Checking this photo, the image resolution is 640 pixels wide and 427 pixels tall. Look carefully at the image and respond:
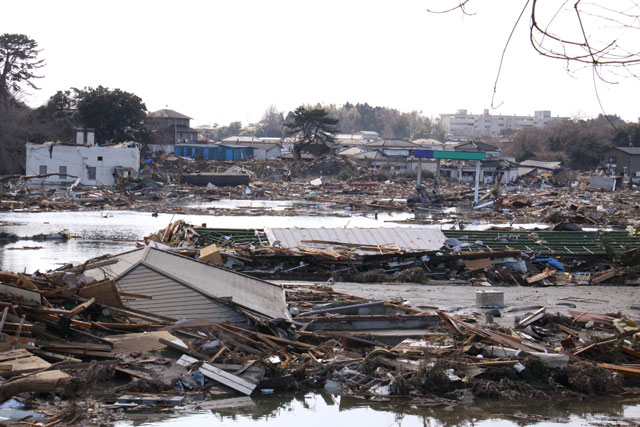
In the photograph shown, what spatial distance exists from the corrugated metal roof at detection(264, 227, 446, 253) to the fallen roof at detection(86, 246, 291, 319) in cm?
635

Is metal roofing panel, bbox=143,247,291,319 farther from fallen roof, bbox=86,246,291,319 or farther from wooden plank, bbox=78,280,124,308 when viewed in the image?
wooden plank, bbox=78,280,124,308

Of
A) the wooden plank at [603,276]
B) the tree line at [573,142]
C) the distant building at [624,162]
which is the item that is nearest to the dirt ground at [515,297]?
the wooden plank at [603,276]

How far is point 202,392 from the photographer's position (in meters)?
9.50

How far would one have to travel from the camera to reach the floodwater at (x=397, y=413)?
9.32m

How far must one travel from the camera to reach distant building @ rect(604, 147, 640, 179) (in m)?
72.4

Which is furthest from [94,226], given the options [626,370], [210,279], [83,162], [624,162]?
[624,162]

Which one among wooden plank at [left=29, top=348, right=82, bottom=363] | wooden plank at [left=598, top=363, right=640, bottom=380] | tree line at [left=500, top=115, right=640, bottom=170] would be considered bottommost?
wooden plank at [left=598, top=363, right=640, bottom=380]

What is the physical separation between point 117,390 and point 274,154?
234ft

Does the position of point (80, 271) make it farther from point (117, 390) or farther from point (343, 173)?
point (343, 173)

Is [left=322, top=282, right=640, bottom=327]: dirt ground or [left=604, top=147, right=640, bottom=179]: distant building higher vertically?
[left=604, top=147, right=640, bottom=179]: distant building

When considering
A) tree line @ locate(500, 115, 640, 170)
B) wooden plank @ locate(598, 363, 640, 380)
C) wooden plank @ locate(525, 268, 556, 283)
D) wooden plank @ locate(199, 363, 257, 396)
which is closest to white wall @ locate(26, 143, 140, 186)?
wooden plank @ locate(525, 268, 556, 283)

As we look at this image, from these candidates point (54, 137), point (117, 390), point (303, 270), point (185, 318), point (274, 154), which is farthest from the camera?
point (274, 154)

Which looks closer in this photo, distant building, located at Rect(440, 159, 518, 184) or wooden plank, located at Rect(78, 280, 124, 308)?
wooden plank, located at Rect(78, 280, 124, 308)

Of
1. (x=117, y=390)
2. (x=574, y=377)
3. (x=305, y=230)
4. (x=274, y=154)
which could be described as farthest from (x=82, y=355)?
(x=274, y=154)
